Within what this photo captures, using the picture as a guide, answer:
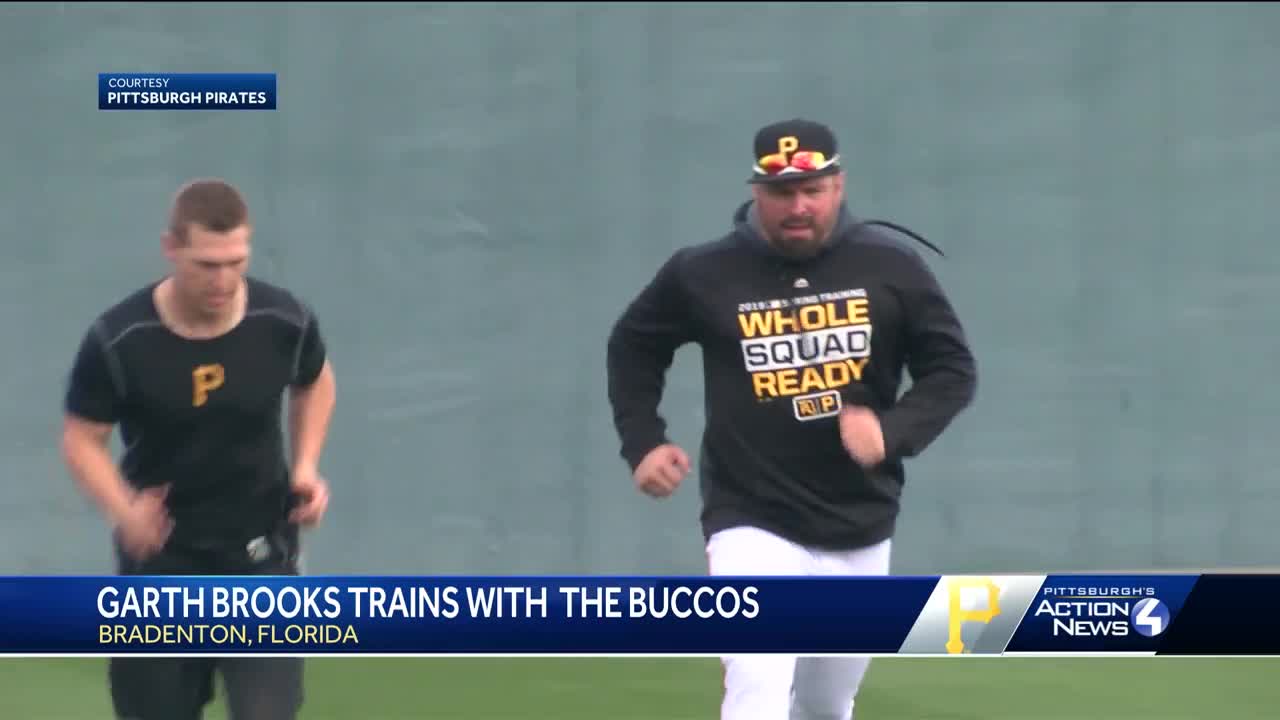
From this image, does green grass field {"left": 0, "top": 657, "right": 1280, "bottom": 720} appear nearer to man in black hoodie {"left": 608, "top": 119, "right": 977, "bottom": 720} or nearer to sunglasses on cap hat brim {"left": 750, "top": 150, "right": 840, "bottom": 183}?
man in black hoodie {"left": 608, "top": 119, "right": 977, "bottom": 720}

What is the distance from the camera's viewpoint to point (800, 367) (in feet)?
21.5

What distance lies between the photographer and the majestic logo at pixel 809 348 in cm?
656

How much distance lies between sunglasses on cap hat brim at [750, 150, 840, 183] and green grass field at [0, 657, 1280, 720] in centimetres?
306

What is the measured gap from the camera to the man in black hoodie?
6.52 meters

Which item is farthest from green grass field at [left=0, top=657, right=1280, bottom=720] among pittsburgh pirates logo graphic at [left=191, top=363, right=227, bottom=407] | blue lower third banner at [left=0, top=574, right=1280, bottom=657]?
pittsburgh pirates logo graphic at [left=191, top=363, right=227, bottom=407]

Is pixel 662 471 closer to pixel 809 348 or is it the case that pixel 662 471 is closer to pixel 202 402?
pixel 809 348

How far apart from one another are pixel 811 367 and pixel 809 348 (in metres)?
0.06

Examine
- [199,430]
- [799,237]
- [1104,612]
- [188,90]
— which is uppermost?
[188,90]

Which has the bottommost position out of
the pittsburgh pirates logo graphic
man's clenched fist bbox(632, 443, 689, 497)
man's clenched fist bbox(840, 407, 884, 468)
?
man's clenched fist bbox(632, 443, 689, 497)

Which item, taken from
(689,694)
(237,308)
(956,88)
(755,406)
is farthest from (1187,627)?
(956,88)

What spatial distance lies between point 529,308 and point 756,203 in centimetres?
430

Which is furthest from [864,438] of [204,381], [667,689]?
[667,689]

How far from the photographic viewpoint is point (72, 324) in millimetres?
10953

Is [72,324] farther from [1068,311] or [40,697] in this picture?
[1068,311]
